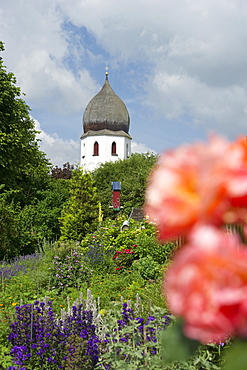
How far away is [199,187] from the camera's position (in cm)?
50

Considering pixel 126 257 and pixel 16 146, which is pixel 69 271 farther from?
pixel 16 146

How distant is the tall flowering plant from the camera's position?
42 cm

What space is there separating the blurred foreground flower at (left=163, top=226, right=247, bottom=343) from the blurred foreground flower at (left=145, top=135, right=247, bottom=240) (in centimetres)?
5

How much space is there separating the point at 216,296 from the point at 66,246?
31.9 feet

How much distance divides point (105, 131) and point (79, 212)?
27518 millimetres

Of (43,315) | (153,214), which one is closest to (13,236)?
(43,315)

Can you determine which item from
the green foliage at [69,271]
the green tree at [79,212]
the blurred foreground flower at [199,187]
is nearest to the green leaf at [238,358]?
the blurred foreground flower at [199,187]

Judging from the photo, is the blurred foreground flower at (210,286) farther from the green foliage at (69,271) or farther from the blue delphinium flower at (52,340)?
the green foliage at (69,271)

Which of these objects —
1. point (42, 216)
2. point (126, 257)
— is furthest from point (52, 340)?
point (42, 216)

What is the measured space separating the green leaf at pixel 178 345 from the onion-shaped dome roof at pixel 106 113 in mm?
43344

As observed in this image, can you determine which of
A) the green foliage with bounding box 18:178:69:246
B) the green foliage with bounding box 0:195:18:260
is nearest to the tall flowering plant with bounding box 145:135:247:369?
the green foliage with bounding box 0:195:18:260

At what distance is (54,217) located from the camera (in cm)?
1719

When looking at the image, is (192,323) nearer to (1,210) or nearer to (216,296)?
(216,296)

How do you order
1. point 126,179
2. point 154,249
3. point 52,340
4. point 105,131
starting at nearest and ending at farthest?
point 52,340, point 154,249, point 126,179, point 105,131
